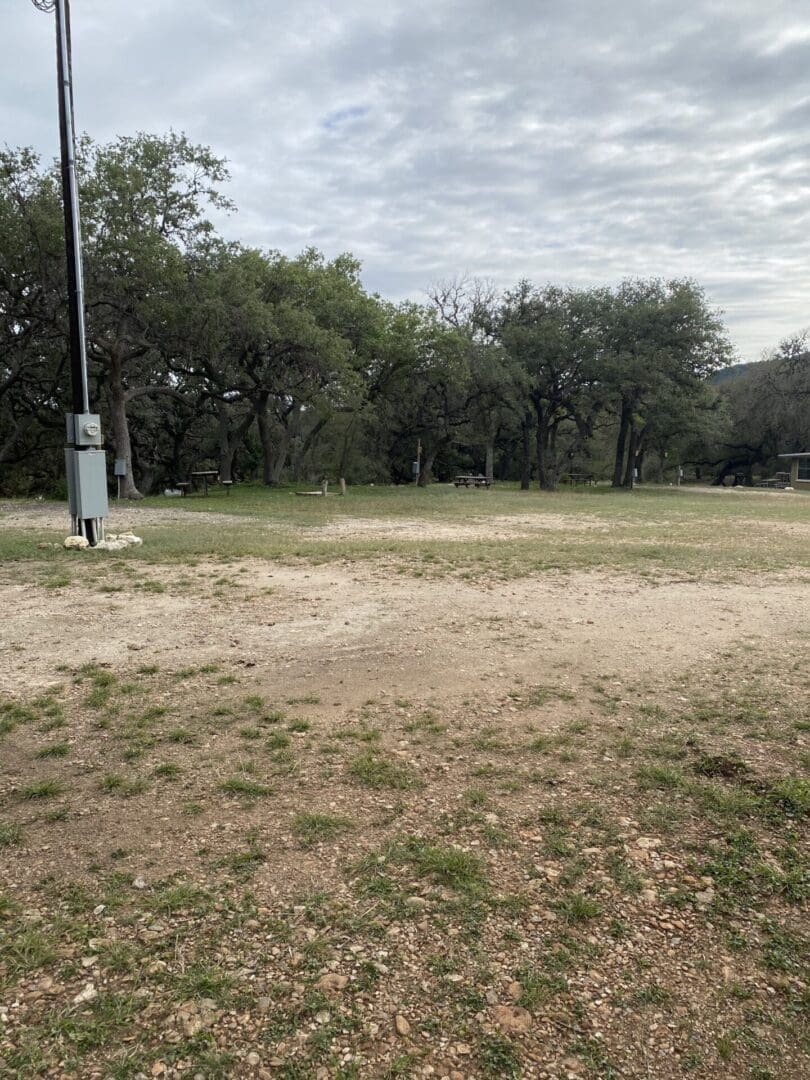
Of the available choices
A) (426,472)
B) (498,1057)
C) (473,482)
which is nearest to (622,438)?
(473,482)

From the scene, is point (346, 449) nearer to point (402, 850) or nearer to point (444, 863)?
point (402, 850)

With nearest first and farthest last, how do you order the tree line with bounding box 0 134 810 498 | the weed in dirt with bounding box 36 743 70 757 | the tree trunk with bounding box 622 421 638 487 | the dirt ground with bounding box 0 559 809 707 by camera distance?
the weed in dirt with bounding box 36 743 70 757, the dirt ground with bounding box 0 559 809 707, the tree line with bounding box 0 134 810 498, the tree trunk with bounding box 622 421 638 487

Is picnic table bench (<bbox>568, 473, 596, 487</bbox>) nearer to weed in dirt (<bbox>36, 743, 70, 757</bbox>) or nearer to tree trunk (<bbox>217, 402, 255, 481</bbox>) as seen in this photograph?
tree trunk (<bbox>217, 402, 255, 481</bbox>)

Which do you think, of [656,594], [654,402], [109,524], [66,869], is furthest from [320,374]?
[66,869]

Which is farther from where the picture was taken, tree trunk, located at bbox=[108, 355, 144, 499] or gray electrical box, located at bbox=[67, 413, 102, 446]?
tree trunk, located at bbox=[108, 355, 144, 499]

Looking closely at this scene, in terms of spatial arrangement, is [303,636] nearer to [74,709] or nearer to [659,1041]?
[74,709]

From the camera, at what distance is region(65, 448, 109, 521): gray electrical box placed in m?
9.39

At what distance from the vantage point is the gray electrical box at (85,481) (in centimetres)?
939

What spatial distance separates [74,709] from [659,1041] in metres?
3.19

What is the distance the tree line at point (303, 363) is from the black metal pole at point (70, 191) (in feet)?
23.2

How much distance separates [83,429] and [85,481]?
2.31 ft

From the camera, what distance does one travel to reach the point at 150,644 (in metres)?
5.02

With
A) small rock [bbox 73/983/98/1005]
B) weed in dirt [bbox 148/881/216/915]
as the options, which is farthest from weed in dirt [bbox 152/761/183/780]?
small rock [bbox 73/983/98/1005]

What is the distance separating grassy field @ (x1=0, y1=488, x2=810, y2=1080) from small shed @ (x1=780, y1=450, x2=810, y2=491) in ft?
117
